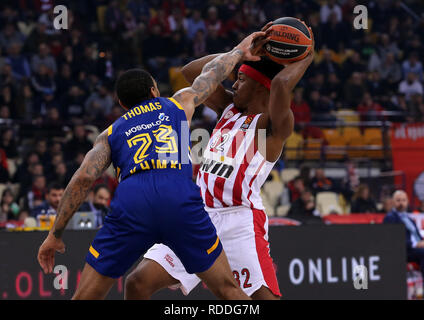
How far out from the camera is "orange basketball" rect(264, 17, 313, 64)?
5.20 metres

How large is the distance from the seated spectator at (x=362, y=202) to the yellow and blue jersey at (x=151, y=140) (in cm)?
751

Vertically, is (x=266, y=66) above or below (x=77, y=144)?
above

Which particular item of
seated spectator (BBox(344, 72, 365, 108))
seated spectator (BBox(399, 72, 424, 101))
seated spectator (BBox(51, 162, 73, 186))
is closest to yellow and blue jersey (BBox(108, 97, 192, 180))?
seated spectator (BBox(51, 162, 73, 186))

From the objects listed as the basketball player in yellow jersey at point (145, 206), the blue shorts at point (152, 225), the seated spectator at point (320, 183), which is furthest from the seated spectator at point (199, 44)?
the blue shorts at point (152, 225)

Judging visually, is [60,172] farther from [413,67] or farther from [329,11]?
[413,67]

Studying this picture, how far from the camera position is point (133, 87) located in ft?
15.3

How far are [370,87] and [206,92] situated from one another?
473 inches

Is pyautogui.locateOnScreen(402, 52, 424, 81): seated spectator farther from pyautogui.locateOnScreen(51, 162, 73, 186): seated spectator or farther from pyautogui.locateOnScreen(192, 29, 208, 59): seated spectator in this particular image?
pyautogui.locateOnScreen(51, 162, 73, 186): seated spectator

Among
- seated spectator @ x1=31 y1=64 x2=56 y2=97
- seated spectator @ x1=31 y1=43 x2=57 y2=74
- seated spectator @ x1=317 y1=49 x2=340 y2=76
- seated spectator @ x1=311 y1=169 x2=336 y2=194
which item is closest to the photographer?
seated spectator @ x1=311 y1=169 x2=336 y2=194

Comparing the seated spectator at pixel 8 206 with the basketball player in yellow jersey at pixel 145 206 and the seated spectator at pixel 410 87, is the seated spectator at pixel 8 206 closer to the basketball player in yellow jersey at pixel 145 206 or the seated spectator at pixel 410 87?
the basketball player in yellow jersey at pixel 145 206

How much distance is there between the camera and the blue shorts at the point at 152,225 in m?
4.24

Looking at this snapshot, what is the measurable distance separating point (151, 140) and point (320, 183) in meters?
8.06

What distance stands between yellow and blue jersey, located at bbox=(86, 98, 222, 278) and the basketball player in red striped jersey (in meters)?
0.58

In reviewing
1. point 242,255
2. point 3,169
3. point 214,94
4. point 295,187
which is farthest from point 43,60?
point 242,255
